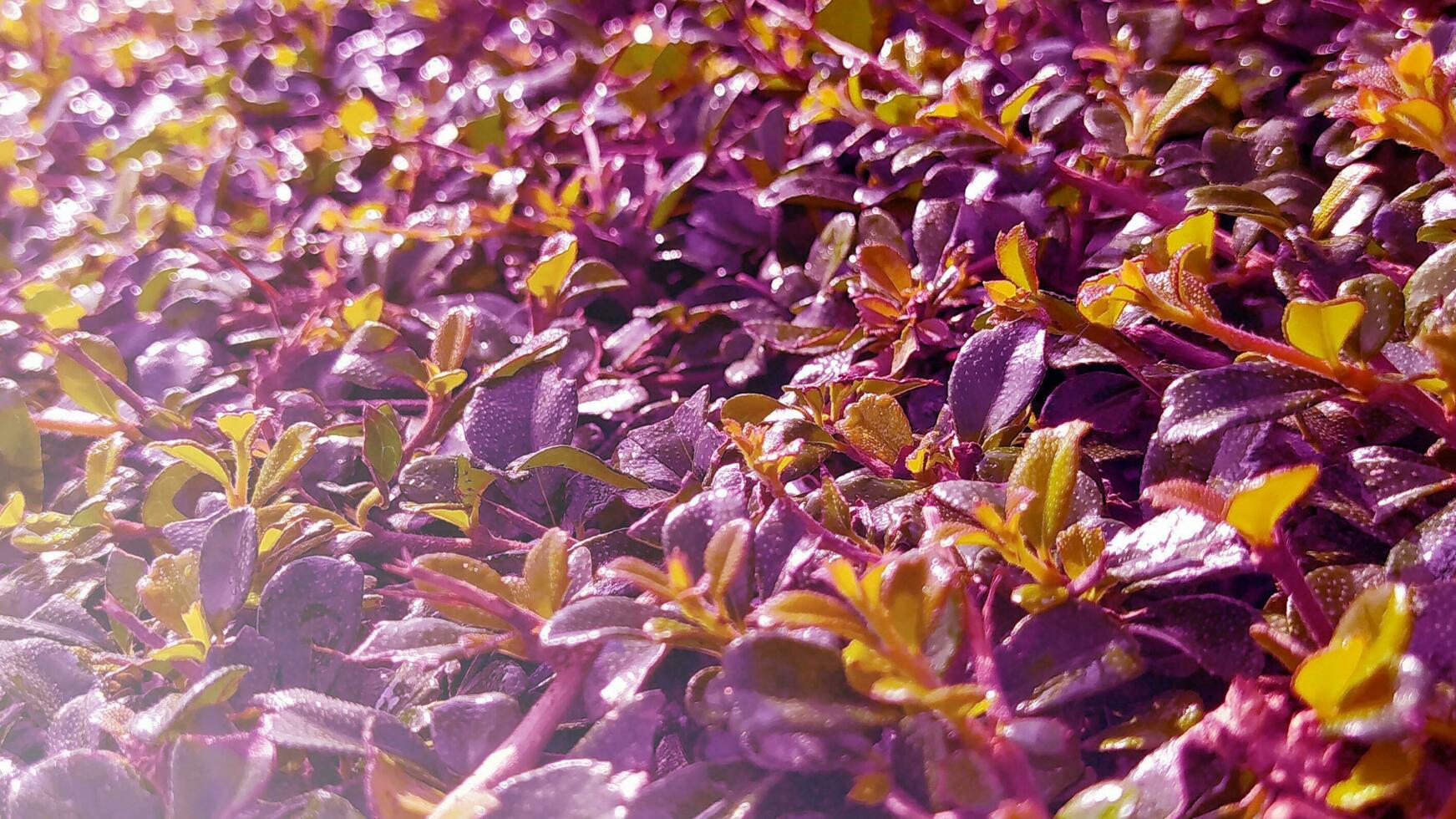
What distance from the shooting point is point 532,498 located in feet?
2.53

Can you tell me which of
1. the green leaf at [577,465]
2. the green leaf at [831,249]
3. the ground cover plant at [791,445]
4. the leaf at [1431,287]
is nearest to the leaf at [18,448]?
the ground cover plant at [791,445]

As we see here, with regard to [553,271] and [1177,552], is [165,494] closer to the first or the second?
[553,271]

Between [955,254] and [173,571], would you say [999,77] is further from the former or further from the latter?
[173,571]

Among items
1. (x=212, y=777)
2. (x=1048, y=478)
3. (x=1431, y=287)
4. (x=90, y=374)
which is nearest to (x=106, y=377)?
(x=90, y=374)

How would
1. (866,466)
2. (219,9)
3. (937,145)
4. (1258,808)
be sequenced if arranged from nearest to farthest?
(1258,808) → (866,466) → (937,145) → (219,9)

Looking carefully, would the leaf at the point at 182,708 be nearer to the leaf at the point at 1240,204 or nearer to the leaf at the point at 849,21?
the leaf at the point at 1240,204

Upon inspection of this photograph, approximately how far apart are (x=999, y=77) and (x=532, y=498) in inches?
27.1

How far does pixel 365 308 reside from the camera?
98cm

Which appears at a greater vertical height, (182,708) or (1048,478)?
(1048,478)

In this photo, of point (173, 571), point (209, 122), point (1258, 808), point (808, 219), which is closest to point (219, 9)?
point (209, 122)

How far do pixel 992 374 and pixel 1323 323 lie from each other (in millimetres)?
227

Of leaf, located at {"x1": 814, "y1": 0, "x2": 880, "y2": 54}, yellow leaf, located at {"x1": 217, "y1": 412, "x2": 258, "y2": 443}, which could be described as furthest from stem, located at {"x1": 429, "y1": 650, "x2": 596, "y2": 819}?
leaf, located at {"x1": 814, "y1": 0, "x2": 880, "y2": 54}

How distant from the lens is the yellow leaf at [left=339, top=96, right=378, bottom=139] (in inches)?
54.6

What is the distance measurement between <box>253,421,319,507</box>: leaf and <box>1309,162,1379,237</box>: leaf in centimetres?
80
